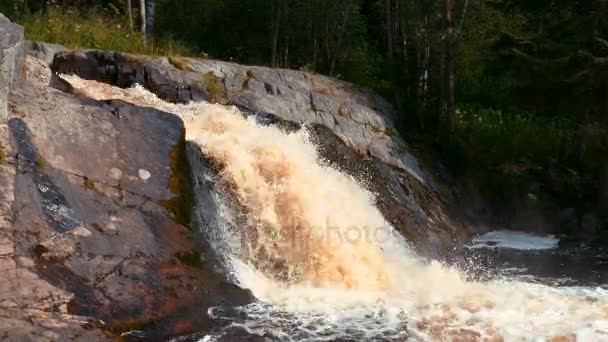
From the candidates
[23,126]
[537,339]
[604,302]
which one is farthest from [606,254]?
[23,126]

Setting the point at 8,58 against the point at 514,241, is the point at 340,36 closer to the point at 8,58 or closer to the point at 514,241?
the point at 514,241

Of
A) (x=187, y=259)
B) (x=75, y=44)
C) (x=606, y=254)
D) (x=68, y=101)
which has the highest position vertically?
(x=75, y=44)

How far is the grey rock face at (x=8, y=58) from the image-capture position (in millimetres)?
7156

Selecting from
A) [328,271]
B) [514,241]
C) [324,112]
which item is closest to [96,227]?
[328,271]

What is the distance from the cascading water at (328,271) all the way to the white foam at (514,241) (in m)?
2.15

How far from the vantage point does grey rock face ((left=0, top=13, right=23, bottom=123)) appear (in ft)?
23.5

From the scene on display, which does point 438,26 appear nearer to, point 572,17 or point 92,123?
point 572,17

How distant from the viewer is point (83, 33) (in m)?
12.8

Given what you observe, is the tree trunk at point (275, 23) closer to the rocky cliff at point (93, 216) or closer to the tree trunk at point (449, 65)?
the tree trunk at point (449, 65)

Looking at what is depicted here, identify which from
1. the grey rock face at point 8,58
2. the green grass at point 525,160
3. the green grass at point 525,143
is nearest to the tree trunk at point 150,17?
the green grass at point 525,160

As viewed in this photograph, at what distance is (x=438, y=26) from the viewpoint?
15.7 m

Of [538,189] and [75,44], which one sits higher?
[75,44]

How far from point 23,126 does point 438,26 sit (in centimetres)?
1089

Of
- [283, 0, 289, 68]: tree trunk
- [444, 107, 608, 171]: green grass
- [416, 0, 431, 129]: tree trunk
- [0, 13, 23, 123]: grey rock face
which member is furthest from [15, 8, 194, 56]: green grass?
[444, 107, 608, 171]: green grass
